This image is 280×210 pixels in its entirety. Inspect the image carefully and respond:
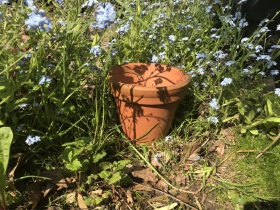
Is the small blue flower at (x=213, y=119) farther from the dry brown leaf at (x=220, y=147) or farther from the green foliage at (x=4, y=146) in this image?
the green foliage at (x=4, y=146)

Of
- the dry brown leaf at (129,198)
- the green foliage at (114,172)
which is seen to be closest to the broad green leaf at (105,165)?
the green foliage at (114,172)

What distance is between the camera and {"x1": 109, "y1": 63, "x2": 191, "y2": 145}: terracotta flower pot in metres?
2.04

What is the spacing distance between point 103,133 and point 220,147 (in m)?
0.84

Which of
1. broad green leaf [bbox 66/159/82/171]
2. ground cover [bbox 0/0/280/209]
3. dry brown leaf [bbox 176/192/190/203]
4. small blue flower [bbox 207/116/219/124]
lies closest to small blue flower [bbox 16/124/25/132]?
ground cover [bbox 0/0/280/209]

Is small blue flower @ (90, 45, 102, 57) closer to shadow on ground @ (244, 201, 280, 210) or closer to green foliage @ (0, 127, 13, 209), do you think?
green foliage @ (0, 127, 13, 209)

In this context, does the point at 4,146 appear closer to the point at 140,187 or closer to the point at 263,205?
the point at 140,187

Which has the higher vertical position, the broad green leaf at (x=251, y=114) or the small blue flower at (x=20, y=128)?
the small blue flower at (x=20, y=128)

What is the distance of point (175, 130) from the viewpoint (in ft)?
7.88

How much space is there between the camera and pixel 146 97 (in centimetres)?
204

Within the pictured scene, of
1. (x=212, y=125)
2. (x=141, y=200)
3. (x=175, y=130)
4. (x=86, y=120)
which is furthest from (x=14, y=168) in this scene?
(x=212, y=125)

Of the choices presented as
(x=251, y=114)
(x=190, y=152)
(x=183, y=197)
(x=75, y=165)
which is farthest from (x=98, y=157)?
(x=251, y=114)

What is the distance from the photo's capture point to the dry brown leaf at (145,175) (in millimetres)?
2031

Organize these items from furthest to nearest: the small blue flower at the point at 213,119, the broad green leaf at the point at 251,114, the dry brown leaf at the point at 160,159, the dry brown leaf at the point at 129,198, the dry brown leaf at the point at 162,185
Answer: the broad green leaf at the point at 251,114 < the small blue flower at the point at 213,119 < the dry brown leaf at the point at 160,159 < the dry brown leaf at the point at 162,185 < the dry brown leaf at the point at 129,198

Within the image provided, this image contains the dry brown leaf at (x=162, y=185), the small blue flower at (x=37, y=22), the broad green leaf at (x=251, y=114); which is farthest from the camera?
the broad green leaf at (x=251, y=114)
